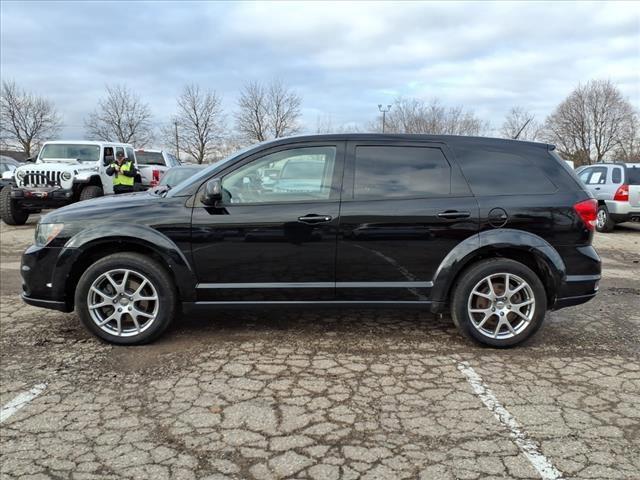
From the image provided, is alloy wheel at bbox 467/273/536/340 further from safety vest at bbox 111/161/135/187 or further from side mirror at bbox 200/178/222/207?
safety vest at bbox 111/161/135/187

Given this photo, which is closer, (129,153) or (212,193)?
(212,193)

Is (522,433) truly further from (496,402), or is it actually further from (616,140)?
(616,140)

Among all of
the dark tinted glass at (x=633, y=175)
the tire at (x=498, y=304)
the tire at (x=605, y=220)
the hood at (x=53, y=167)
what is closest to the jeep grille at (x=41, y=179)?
the hood at (x=53, y=167)

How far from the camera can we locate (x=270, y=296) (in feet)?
12.8

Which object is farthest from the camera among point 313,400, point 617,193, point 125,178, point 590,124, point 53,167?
point 590,124

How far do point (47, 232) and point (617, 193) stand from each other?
11.7 meters

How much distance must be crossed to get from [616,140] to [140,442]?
57226mm

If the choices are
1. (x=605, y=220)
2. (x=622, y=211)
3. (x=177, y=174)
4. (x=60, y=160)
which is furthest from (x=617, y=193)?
(x=60, y=160)

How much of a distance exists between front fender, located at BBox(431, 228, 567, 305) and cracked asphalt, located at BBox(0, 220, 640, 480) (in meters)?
0.58

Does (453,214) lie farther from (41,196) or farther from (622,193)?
(41,196)

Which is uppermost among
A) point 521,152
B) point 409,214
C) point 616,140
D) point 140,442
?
point 616,140

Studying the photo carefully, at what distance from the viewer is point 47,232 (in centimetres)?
391

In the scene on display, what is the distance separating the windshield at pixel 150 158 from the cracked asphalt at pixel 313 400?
45.9 ft

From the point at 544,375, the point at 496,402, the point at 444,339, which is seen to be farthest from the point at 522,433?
the point at 444,339
